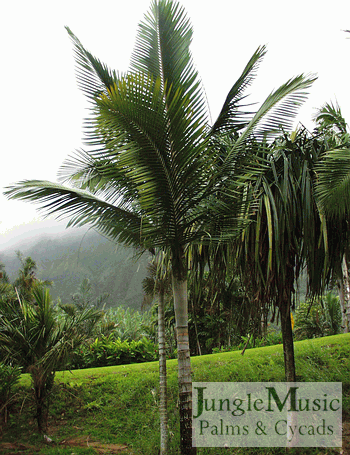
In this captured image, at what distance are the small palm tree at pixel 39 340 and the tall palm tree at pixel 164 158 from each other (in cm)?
205

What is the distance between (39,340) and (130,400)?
2016 mm

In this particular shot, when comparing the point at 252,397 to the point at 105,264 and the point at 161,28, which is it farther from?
the point at 105,264

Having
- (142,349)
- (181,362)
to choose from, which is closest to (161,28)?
(181,362)

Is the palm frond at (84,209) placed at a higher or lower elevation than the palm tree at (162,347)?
higher

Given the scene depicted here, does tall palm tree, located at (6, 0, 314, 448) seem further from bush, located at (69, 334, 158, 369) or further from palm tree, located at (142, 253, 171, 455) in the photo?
bush, located at (69, 334, 158, 369)

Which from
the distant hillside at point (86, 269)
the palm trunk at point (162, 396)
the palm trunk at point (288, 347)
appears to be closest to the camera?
the palm trunk at point (288, 347)

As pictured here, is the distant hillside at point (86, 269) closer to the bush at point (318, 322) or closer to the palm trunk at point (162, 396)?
the bush at point (318, 322)

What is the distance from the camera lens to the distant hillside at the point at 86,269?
58.3 meters

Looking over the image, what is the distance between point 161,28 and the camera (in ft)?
11.6

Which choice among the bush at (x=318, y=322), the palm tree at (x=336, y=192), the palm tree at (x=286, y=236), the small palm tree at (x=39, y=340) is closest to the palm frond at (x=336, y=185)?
the palm tree at (x=336, y=192)

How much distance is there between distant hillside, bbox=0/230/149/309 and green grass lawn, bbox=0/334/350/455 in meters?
48.2

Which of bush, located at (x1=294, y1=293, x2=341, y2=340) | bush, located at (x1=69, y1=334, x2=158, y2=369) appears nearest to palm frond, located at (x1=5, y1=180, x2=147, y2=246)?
bush, located at (x1=69, y1=334, x2=158, y2=369)

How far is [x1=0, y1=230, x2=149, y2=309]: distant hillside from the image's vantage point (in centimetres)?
5828

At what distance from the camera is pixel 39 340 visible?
4953 mm
